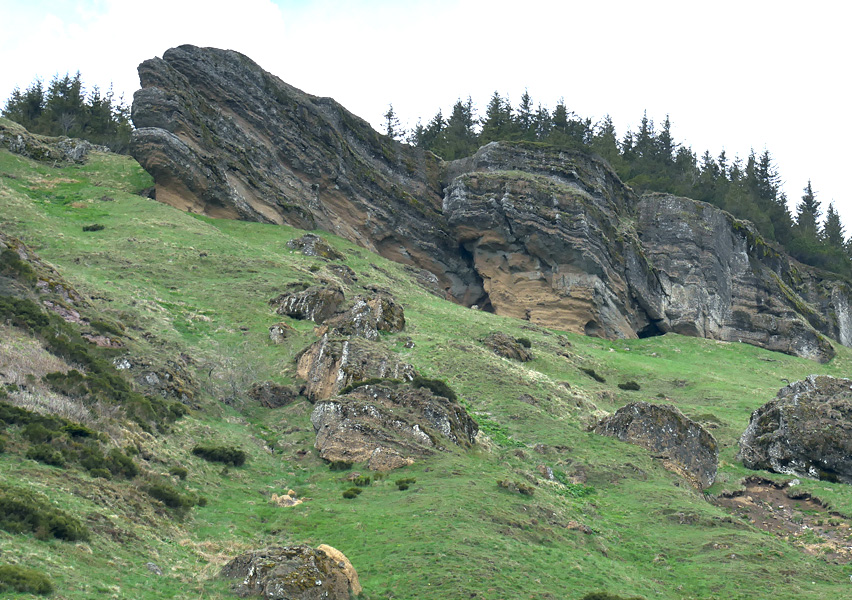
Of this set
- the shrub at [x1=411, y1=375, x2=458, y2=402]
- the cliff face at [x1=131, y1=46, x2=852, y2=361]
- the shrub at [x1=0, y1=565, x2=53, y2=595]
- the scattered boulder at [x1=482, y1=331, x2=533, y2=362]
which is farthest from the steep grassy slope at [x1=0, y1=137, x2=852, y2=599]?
the cliff face at [x1=131, y1=46, x2=852, y2=361]

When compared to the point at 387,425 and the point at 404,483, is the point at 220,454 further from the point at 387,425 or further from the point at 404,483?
the point at 404,483

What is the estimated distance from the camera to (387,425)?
3416 centimetres

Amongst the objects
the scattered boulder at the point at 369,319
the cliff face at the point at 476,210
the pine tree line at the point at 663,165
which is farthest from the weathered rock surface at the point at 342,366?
the pine tree line at the point at 663,165

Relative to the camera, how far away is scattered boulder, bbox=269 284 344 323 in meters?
52.3

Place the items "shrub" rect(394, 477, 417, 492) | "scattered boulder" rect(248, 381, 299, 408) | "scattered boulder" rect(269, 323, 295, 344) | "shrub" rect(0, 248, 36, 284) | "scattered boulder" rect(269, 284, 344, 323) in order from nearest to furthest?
"shrub" rect(394, 477, 417, 492) < "shrub" rect(0, 248, 36, 284) < "scattered boulder" rect(248, 381, 299, 408) < "scattered boulder" rect(269, 323, 295, 344) < "scattered boulder" rect(269, 284, 344, 323)

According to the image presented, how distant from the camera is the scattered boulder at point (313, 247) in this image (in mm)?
70500

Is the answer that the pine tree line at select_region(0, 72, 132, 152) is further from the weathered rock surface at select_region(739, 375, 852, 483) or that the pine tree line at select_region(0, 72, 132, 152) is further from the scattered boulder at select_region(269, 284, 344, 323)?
the weathered rock surface at select_region(739, 375, 852, 483)

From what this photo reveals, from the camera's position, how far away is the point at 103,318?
135ft

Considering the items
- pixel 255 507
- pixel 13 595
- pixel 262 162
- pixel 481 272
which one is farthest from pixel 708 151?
pixel 13 595

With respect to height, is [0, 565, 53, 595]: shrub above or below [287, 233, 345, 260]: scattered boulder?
below

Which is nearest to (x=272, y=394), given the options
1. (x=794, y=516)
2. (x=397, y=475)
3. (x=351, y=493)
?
(x=397, y=475)

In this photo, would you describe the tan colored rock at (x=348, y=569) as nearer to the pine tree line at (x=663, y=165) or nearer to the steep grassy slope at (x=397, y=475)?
the steep grassy slope at (x=397, y=475)

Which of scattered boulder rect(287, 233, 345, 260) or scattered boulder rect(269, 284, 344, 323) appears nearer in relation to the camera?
scattered boulder rect(269, 284, 344, 323)

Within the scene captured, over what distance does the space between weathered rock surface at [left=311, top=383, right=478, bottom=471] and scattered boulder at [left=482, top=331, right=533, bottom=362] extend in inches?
743
